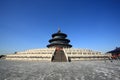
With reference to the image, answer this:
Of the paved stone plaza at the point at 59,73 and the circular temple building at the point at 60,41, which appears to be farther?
the circular temple building at the point at 60,41

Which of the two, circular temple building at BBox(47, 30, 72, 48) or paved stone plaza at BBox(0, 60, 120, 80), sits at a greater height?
circular temple building at BBox(47, 30, 72, 48)

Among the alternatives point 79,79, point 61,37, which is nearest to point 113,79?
point 79,79

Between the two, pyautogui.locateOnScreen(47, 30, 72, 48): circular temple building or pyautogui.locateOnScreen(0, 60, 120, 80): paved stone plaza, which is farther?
pyautogui.locateOnScreen(47, 30, 72, 48): circular temple building

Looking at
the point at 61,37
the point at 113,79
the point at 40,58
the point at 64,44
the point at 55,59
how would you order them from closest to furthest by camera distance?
1. the point at 113,79
2. the point at 55,59
3. the point at 40,58
4. the point at 64,44
5. the point at 61,37

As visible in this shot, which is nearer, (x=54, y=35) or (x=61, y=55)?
(x=61, y=55)

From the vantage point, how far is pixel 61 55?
2250cm

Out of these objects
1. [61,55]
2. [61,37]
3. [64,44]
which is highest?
[61,37]

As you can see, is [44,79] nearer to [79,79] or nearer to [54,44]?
[79,79]

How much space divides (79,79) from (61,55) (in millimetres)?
15913

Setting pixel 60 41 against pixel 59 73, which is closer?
pixel 59 73

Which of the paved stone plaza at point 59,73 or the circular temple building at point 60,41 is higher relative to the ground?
the circular temple building at point 60,41

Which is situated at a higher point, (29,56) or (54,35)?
(54,35)

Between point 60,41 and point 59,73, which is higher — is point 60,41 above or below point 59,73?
above

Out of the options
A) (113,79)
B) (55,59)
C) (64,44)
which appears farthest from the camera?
(64,44)
